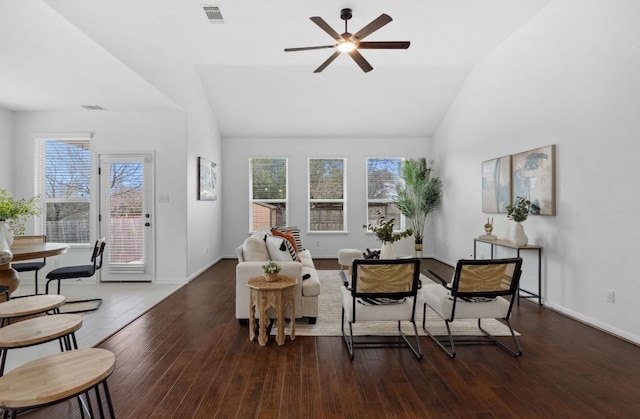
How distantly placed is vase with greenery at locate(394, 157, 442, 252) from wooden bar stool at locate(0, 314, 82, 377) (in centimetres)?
618

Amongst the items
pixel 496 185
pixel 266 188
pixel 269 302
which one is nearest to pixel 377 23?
pixel 269 302

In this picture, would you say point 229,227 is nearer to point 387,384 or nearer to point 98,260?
point 98,260

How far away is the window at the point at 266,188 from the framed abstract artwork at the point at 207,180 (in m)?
0.99

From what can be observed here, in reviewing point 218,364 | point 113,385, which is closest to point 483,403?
point 218,364

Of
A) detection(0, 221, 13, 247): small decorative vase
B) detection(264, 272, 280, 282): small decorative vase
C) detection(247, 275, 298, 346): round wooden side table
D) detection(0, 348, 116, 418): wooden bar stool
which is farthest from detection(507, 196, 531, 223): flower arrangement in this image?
detection(0, 221, 13, 247): small decorative vase

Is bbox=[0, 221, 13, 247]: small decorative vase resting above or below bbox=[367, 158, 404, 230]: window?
below

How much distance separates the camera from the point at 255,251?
3.51 meters

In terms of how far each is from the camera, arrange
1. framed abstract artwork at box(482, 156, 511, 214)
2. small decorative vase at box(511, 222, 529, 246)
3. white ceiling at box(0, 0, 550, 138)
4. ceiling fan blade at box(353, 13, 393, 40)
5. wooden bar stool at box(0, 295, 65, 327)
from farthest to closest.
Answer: framed abstract artwork at box(482, 156, 511, 214)
small decorative vase at box(511, 222, 529, 246)
white ceiling at box(0, 0, 550, 138)
ceiling fan blade at box(353, 13, 393, 40)
wooden bar stool at box(0, 295, 65, 327)

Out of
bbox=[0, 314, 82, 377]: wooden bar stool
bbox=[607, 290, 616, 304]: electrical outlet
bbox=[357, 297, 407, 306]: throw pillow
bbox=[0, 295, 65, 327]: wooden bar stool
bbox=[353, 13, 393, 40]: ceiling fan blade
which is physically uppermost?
bbox=[353, 13, 393, 40]: ceiling fan blade

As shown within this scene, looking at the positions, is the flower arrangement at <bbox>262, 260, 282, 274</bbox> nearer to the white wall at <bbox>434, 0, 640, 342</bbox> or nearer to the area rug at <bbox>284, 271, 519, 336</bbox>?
→ the area rug at <bbox>284, 271, 519, 336</bbox>

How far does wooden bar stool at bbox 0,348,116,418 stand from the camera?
46.7 inches

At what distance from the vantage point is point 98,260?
427cm

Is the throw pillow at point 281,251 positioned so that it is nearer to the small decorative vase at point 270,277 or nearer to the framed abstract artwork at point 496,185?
the small decorative vase at point 270,277

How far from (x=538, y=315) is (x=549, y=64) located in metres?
2.99
